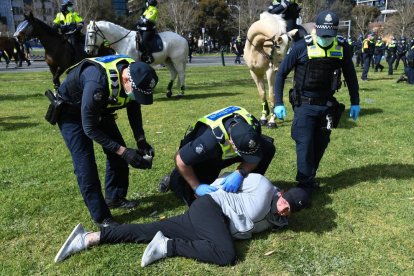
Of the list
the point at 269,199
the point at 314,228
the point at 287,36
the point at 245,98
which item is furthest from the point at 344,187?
the point at 245,98

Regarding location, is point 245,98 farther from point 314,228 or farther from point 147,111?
point 314,228

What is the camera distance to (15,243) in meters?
3.83

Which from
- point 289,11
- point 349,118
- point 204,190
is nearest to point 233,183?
point 204,190

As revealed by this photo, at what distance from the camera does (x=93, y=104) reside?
350 cm

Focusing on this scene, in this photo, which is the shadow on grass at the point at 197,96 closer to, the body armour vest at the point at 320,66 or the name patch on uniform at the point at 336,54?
the body armour vest at the point at 320,66

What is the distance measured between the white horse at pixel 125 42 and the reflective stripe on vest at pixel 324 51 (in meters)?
7.89

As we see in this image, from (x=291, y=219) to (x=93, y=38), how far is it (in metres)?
8.89

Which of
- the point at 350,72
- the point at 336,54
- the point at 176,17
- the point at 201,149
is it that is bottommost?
the point at 201,149

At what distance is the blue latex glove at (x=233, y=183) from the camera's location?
3.81 m

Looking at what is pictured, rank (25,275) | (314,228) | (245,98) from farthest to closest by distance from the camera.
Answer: (245,98) < (314,228) < (25,275)

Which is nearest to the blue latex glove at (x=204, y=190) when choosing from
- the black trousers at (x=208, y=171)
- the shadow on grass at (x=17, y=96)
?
the black trousers at (x=208, y=171)

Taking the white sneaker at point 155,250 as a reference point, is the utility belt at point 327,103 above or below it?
above

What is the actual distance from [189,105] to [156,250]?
25.5 feet

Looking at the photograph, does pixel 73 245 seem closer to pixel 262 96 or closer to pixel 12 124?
pixel 262 96
